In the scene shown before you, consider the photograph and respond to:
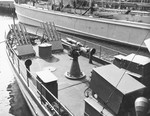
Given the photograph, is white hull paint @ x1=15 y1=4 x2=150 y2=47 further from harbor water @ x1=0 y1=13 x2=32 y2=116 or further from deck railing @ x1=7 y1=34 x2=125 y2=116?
harbor water @ x1=0 y1=13 x2=32 y2=116

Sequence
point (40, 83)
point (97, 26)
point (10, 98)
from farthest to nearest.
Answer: point (97, 26), point (10, 98), point (40, 83)

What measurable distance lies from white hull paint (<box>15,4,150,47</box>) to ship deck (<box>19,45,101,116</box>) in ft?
28.6

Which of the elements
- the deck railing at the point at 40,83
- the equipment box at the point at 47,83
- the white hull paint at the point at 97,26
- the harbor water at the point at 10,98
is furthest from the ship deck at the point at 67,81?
the white hull paint at the point at 97,26

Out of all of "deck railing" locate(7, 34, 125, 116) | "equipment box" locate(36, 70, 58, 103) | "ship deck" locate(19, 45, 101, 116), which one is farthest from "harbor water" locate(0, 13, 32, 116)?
"equipment box" locate(36, 70, 58, 103)

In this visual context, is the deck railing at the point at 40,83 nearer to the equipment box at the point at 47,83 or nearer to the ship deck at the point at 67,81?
the equipment box at the point at 47,83

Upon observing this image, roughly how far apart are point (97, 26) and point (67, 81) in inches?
530

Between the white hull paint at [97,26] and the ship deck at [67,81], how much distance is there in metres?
8.73

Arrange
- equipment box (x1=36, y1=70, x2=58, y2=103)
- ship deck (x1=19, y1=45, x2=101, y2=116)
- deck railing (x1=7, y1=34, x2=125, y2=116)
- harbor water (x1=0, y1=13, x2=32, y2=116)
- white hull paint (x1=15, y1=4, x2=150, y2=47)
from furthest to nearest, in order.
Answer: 1. white hull paint (x1=15, y1=4, x2=150, y2=47)
2. harbor water (x1=0, y1=13, x2=32, y2=116)
3. ship deck (x1=19, y1=45, x2=101, y2=116)
4. equipment box (x1=36, y1=70, x2=58, y2=103)
5. deck railing (x1=7, y1=34, x2=125, y2=116)

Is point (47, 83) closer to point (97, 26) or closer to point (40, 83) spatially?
point (40, 83)

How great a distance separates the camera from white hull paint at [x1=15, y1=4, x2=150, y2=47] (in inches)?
675

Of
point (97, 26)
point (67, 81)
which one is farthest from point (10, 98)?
point (97, 26)

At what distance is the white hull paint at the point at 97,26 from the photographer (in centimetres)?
1714

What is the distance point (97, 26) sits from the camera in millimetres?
19672

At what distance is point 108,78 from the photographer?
13.2 feet
